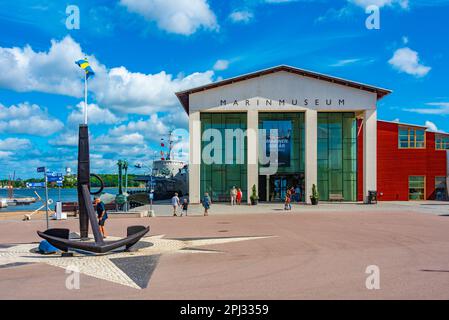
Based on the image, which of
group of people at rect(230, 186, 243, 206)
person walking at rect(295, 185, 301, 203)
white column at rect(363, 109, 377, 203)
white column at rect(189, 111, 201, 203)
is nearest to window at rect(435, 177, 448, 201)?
white column at rect(363, 109, 377, 203)

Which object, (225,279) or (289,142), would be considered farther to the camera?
(289,142)

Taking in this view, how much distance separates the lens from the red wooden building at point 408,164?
138 feet

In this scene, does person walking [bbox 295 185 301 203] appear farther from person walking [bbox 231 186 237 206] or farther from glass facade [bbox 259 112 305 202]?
person walking [bbox 231 186 237 206]

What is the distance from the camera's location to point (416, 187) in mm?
42688

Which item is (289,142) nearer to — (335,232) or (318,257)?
(335,232)

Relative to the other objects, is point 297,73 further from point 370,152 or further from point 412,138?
point 412,138

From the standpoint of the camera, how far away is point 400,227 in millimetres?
19562

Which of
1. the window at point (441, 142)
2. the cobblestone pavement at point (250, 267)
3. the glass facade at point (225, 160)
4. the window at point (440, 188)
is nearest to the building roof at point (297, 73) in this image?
the glass facade at point (225, 160)

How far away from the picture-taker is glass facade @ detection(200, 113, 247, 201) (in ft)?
134

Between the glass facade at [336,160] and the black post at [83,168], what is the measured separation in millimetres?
29629

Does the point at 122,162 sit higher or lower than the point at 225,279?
higher

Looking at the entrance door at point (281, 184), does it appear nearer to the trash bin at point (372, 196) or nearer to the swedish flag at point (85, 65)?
the trash bin at point (372, 196)
